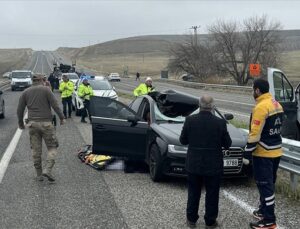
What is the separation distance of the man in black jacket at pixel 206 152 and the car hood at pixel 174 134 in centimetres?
193

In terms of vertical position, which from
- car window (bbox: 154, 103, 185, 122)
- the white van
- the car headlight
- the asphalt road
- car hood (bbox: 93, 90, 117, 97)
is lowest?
the white van

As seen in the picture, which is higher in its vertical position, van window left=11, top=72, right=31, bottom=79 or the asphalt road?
the asphalt road

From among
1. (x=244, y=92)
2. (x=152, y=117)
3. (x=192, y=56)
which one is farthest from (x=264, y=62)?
(x=152, y=117)

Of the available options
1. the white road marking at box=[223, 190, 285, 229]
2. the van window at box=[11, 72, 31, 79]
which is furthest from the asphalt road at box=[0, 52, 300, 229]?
the van window at box=[11, 72, 31, 79]

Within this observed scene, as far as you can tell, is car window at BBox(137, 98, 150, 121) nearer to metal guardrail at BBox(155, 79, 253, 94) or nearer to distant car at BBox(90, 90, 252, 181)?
distant car at BBox(90, 90, 252, 181)

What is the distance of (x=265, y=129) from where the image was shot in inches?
211

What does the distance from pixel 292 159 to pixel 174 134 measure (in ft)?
6.27

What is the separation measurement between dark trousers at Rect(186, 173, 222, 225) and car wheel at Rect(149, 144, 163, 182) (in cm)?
194

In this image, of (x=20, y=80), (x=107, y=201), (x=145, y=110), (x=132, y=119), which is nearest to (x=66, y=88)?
(x=145, y=110)

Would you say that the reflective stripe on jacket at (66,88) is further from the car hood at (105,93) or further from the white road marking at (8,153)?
the white road marking at (8,153)

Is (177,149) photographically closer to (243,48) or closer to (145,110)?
(145,110)

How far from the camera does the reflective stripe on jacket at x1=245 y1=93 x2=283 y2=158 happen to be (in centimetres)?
528

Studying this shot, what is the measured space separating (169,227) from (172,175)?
1.96m

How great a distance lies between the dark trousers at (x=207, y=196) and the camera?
5384 millimetres
